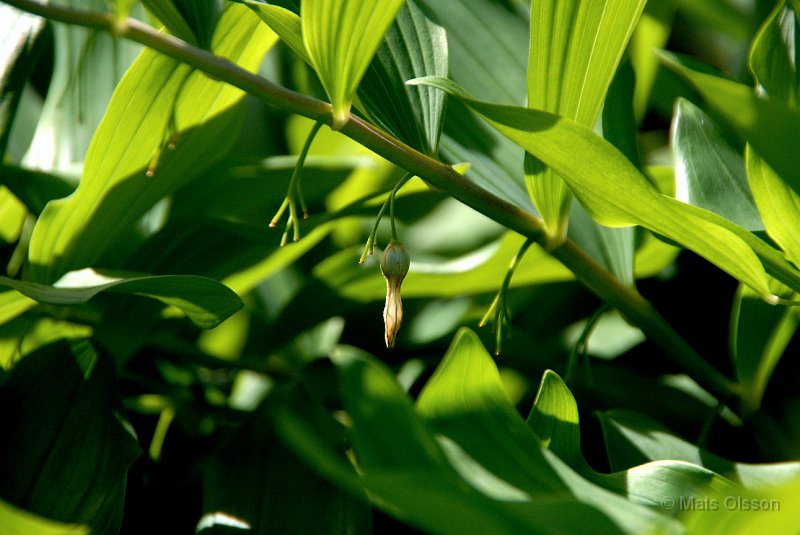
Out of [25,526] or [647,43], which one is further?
[647,43]

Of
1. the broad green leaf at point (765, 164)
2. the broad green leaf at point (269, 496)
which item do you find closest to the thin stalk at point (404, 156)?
the broad green leaf at point (765, 164)

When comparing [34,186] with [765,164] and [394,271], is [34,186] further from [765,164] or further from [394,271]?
[765,164]

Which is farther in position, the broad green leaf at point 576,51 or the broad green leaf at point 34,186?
the broad green leaf at point 34,186

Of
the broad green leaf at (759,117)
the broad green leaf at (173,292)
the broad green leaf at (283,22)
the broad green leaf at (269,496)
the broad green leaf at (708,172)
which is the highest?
the broad green leaf at (759,117)

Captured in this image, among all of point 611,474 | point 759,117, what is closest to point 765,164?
point 759,117

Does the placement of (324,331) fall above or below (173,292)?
below

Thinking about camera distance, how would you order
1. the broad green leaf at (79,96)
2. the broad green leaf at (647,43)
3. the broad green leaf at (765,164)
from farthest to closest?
1. the broad green leaf at (647,43)
2. the broad green leaf at (79,96)
3. the broad green leaf at (765,164)

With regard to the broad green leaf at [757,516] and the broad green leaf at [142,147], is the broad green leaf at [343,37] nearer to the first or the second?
the broad green leaf at [142,147]
